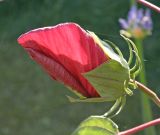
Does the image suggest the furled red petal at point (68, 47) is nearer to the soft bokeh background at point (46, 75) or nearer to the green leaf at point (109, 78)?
the green leaf at point (109, 78)

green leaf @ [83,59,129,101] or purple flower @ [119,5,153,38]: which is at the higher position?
green leaf @ [83,59,129,101]

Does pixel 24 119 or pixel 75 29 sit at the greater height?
pixel 75 29

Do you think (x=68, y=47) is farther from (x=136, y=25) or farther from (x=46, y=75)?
(x=46, y=75)

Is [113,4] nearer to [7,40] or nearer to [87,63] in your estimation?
[7,40]

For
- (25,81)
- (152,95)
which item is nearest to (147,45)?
(25,81)

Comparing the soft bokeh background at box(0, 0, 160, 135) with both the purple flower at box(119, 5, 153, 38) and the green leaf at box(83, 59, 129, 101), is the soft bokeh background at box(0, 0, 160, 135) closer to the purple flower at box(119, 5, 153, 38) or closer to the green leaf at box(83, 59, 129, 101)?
the purple flower at box(119, 5, 153, 38)

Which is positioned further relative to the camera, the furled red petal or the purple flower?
the purple flower

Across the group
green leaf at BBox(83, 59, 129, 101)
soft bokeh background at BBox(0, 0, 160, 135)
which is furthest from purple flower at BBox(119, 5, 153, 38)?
green leaf at BBox(83, 59, 129, 101)

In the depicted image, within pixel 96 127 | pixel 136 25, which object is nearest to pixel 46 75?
pixel 136 25
